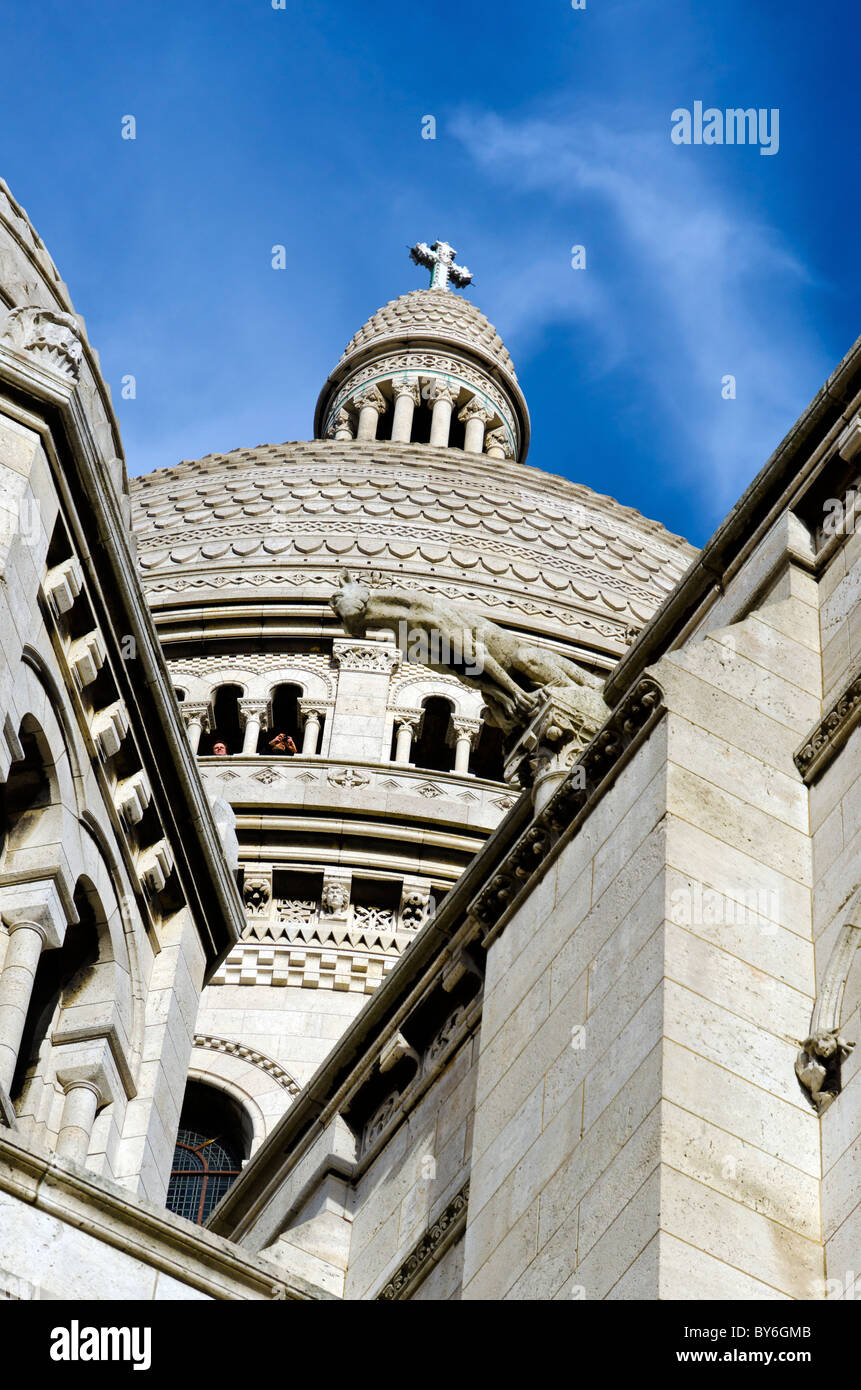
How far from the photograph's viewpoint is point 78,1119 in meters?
19.2

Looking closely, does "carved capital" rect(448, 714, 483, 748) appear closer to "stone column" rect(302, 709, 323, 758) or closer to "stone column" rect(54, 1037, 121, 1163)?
"stone column" rect(302, 709, 323, 758)

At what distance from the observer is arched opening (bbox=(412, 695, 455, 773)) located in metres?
46.0

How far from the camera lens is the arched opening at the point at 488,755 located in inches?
1827

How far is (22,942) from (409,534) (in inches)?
1335

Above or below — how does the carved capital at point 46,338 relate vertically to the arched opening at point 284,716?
below

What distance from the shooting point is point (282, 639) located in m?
47.4

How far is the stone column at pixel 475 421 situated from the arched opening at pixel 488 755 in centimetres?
1902

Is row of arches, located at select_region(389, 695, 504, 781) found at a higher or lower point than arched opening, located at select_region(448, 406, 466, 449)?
lower

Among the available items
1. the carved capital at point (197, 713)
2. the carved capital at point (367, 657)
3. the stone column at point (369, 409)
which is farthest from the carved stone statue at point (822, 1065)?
the stone column at point (369, 409)

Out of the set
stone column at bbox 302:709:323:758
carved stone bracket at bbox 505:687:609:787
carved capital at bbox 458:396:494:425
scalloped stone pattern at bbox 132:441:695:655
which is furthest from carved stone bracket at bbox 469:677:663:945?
carved capital at bbox 458:396:494:425

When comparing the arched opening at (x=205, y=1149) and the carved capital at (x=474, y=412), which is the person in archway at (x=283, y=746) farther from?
the carved capital at (x=474, y=412)

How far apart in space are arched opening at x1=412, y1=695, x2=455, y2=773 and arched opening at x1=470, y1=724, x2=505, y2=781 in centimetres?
51

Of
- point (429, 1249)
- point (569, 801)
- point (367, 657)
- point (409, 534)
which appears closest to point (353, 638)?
point (429, 1249)

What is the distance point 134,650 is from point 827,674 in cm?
649
